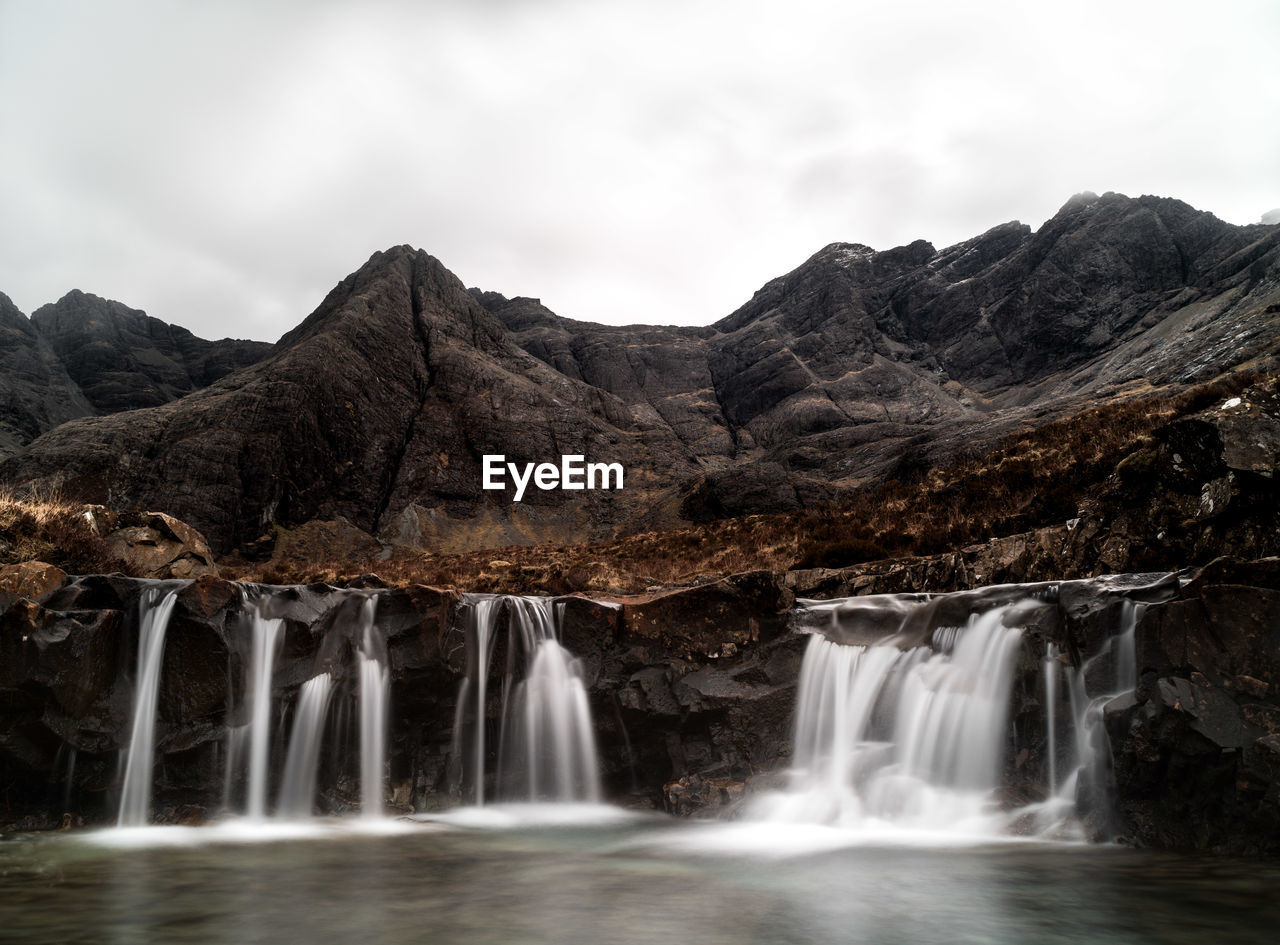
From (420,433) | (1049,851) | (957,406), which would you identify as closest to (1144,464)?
(1049,851)

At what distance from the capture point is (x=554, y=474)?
3472 inches

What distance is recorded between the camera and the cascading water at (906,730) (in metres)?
11.5

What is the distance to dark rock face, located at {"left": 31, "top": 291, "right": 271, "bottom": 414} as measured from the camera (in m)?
131

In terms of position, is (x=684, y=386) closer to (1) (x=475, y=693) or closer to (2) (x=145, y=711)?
(1) (x=475, y=693)

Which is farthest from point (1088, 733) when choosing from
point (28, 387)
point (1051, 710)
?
point (28, 387)

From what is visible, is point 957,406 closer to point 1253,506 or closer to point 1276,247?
point 1276,247

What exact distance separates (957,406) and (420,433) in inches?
3224

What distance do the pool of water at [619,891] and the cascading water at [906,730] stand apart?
1.09m

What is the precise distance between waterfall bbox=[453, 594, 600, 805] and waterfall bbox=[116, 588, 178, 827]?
559 centimetres

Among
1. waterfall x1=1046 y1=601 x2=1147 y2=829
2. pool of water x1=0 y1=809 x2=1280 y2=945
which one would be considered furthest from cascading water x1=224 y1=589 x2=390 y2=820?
waterfall x1=1046 y1=601 x2=1147 y2=829

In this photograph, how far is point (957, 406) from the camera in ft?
343

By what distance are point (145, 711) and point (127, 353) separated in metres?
167

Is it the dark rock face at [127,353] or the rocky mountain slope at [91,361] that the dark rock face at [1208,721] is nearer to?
the rocky mountain slope at [91,361]

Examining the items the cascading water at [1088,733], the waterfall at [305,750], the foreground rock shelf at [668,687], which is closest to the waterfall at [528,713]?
the foreground rock shelf at [668,687]
